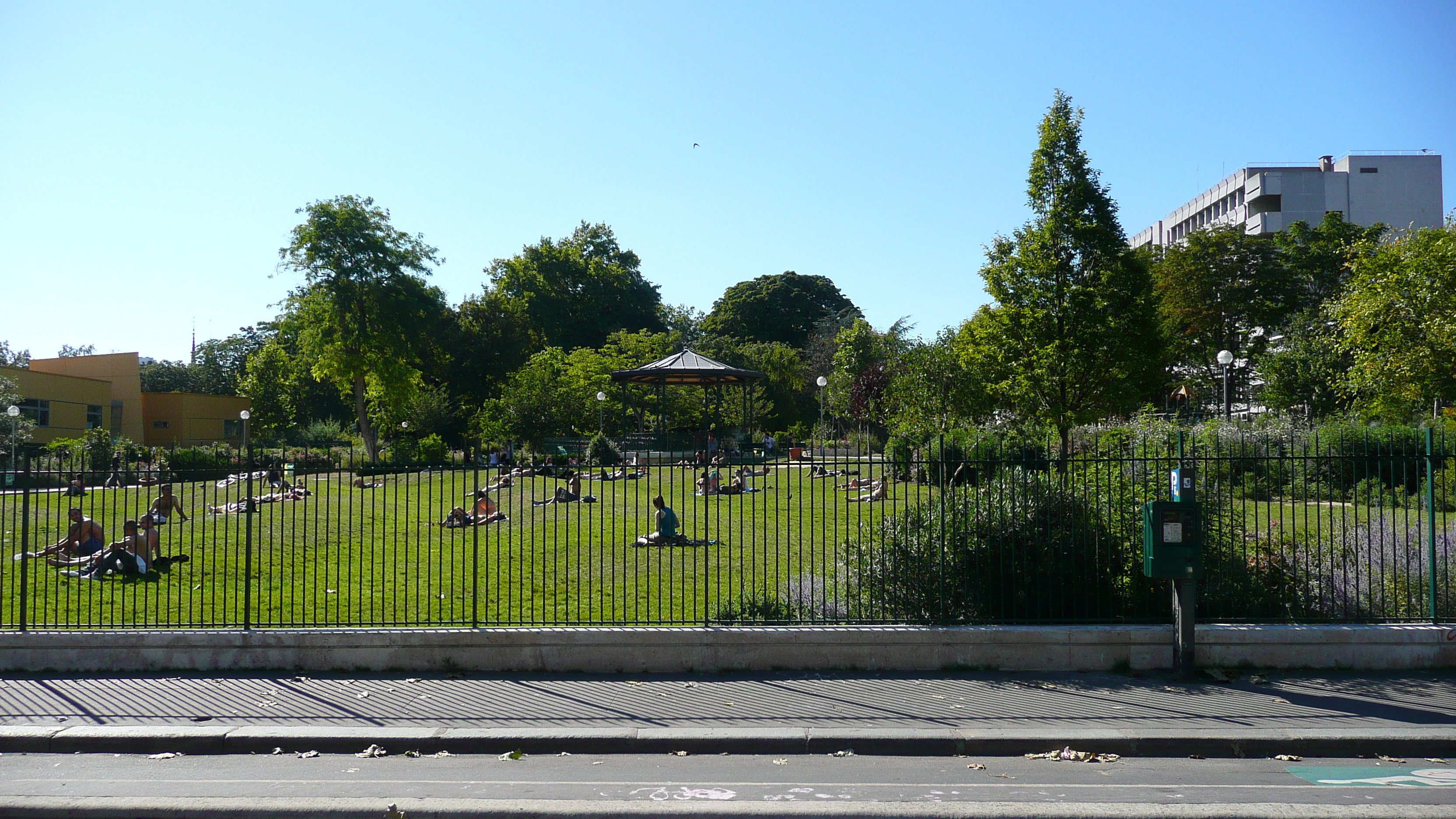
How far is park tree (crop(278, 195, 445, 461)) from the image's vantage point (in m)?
47.4

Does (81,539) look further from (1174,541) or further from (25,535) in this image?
(1174,541)

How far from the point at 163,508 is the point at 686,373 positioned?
13.7m

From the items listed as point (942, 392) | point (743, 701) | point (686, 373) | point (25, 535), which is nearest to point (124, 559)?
point (25, 535)

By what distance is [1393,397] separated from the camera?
76.0 ft

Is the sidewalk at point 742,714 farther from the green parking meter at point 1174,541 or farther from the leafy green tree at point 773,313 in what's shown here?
the leafy green tree at point 773,313

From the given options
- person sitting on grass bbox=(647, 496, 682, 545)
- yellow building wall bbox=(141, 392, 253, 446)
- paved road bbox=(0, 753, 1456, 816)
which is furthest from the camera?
yellow building wall bbox=(141, 392, 253, 446)

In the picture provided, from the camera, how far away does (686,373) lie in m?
25.5

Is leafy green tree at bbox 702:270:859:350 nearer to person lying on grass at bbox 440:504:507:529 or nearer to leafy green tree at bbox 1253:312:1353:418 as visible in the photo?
leafy green tree at bbox 1253:312:1353:418

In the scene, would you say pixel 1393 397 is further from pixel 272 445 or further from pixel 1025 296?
pixel 272 445

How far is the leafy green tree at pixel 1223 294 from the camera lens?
48625 mm

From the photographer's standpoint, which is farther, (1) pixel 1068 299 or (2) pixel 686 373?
(2) pixel 686 373

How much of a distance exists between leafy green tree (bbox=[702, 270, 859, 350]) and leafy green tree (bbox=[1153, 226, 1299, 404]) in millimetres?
30471

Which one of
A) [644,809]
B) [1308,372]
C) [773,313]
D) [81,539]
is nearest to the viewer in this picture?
[644,809]

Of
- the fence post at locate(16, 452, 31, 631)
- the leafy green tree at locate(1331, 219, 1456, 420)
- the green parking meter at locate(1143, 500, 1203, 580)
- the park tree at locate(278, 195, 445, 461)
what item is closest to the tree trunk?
the park tree at locate(278, 195, 445, 461)
